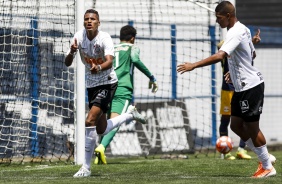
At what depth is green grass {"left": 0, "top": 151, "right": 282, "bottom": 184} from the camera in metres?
10.3

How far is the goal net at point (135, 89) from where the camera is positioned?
15812mm

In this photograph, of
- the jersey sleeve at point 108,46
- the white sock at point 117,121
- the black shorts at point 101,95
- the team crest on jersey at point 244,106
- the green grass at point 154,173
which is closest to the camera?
the green grass at point 154,173

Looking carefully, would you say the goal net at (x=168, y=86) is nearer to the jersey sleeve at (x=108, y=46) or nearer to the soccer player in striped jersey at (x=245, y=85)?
the jersey sleeve at (x=108, y=46)

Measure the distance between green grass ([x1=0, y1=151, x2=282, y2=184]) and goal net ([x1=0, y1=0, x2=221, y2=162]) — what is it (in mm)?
1810

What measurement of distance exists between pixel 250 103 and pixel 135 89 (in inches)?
376

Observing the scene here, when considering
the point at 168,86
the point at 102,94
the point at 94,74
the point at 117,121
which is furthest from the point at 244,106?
the point at 168,86

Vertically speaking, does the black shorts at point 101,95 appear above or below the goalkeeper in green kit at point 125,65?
below

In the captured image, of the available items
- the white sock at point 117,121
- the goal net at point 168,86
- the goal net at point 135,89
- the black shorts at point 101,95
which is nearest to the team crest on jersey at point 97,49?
the black shorts at point 101,95

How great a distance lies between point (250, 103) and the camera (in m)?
10.7

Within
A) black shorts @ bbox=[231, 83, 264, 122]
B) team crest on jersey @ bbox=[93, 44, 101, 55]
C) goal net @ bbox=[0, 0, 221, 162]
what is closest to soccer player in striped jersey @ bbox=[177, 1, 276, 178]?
black shorts @ bbox=[231, 83, 264, 122]

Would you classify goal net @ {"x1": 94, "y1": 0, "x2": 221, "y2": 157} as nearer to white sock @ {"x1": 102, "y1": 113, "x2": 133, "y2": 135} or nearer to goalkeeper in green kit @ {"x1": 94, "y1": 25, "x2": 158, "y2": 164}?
goalkeeper in green kit @ {"x1": 94, "y1": 25, "x2": 158, "y2": 164}

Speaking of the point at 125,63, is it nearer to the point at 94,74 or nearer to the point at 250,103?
the point at 94,74

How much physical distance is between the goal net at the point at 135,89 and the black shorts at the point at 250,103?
4.20 meters

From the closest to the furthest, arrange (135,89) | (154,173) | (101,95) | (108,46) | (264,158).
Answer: (264,158)
(108,46)
(101,95)
(154,173)
(135,89)
